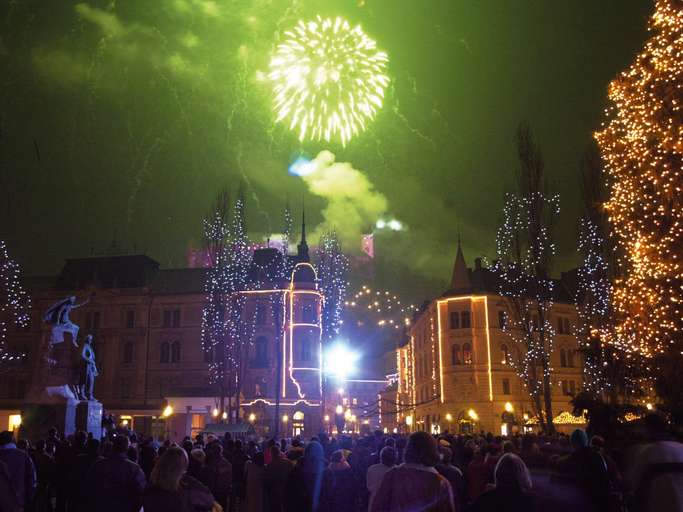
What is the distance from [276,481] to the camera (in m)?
10.8

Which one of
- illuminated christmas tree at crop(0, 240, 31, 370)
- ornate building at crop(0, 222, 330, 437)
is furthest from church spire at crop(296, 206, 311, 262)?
illuminated christmas tree at crop(0, 240, 31, 370)

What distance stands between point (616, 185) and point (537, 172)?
1313cm

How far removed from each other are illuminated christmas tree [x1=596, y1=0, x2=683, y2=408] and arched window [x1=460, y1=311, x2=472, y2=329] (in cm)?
3485

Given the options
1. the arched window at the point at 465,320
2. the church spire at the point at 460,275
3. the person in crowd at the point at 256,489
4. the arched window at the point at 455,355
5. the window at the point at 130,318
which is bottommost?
the person in crowd at the point at 256,489

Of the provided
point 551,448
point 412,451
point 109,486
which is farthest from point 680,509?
point 551,448

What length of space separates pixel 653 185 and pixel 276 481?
1489 centimetres

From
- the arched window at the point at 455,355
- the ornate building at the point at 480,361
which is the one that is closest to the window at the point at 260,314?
the ornate building at the point at 480,361

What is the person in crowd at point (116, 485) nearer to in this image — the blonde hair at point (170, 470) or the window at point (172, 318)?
the blonde hair at point (170, 470)

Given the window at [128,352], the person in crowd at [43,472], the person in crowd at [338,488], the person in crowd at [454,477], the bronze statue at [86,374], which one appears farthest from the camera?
the window at [128,352]

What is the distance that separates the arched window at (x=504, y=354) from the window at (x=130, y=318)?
35708 mm

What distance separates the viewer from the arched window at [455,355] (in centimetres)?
5437

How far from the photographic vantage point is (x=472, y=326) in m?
54.7

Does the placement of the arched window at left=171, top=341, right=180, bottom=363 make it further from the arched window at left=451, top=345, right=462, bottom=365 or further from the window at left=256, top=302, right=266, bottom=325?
the arched window at left=451, top=345, right=462, bottom=365

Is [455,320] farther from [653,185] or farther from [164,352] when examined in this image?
[653,185]
